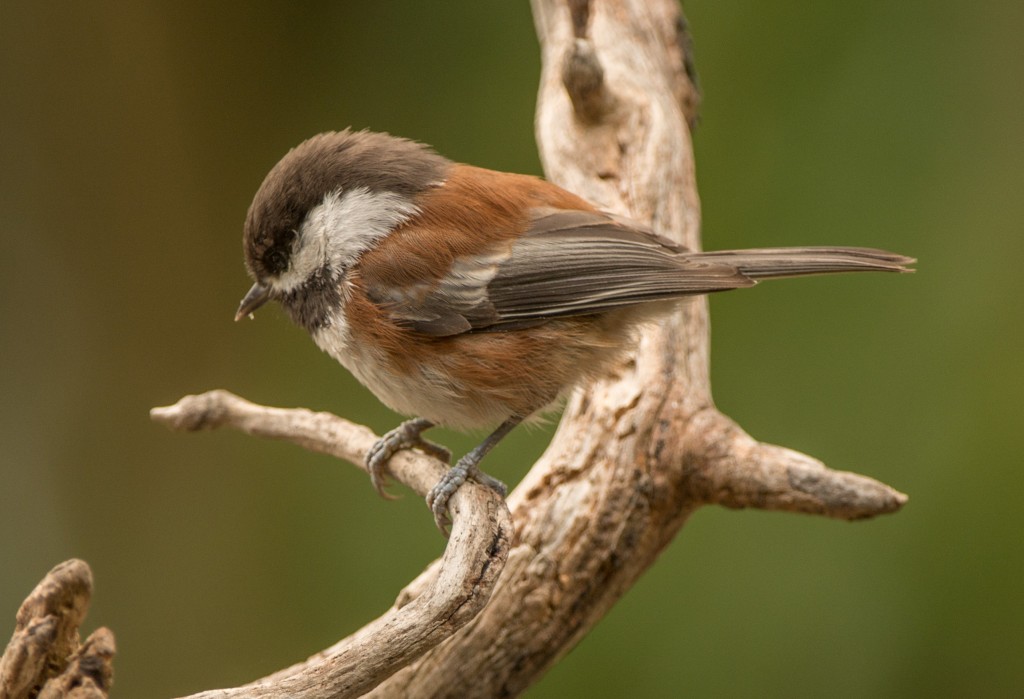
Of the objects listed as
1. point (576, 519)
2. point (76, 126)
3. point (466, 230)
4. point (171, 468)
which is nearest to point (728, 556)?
point (576, 519)

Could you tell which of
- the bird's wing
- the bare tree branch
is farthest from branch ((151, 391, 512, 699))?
the bird's wing

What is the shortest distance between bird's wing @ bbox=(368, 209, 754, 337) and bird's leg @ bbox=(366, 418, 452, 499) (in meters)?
0.36

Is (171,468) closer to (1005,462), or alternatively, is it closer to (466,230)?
(466,230)

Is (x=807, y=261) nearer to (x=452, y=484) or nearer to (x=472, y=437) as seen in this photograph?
(x=452, y=484)

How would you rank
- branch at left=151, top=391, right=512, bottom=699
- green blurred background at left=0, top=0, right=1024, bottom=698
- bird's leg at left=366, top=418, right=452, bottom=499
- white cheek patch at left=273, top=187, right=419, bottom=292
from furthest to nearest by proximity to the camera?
green blurred background at left=0, top=0, right=1024, bottom=698 → bird's leg at left=366, top=418, right=452, bottom=499 → white cheek patch at left=273, top=187, right=419, bottom=292 → branch at left=151, top=391, right=512, bottom=699

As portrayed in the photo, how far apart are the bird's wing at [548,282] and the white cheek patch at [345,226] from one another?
5.7 inches

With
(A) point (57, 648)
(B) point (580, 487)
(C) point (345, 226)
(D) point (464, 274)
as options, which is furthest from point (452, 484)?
(A) point (57, 648)

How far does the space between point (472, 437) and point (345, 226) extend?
4.43 ft

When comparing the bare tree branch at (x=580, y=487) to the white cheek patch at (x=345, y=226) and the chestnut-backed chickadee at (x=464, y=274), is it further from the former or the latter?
the white cheek patch at (x=345, y=226)

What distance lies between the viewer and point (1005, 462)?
312 centimetres

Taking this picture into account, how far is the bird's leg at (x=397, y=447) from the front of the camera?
2.51 meters

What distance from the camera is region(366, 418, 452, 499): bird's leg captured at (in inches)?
98.8

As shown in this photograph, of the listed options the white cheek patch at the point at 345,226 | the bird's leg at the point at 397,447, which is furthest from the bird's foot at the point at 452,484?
the white cheek patch at the point at 345,226

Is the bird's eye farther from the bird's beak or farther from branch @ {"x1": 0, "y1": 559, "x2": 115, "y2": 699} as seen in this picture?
branch @ {"x1": 0, "y1": 559, "x2": 115, "y2": 699}
